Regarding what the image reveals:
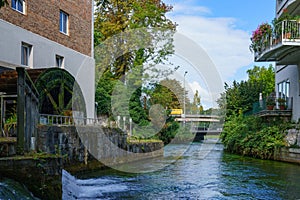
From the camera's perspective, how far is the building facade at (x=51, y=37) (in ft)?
41.9

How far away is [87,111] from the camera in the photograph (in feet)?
59.9

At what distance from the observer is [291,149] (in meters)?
16.6

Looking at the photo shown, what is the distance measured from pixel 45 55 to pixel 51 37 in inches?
33.9

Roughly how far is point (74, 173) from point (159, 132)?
701 inches

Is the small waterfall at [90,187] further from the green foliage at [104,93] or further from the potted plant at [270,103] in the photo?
the green foliage at [104,93]

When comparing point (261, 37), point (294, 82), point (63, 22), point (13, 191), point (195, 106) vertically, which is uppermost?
point (63, 22)

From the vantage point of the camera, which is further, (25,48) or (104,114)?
(104,114)

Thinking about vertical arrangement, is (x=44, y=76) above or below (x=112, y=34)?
below

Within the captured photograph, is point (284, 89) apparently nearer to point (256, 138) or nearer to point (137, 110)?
point (256, 138)

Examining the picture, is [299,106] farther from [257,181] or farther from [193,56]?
[257,181]

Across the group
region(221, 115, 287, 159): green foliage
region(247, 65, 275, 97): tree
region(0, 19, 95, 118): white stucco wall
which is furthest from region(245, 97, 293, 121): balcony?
region(247, 65, 275, 97): tree

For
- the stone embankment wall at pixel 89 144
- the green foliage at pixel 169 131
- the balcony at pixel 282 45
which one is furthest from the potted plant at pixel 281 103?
the green foliage at pixel 169 131

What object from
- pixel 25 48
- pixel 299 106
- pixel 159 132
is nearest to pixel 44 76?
pixel 25 48

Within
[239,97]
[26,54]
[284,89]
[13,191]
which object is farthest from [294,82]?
[13,191]
